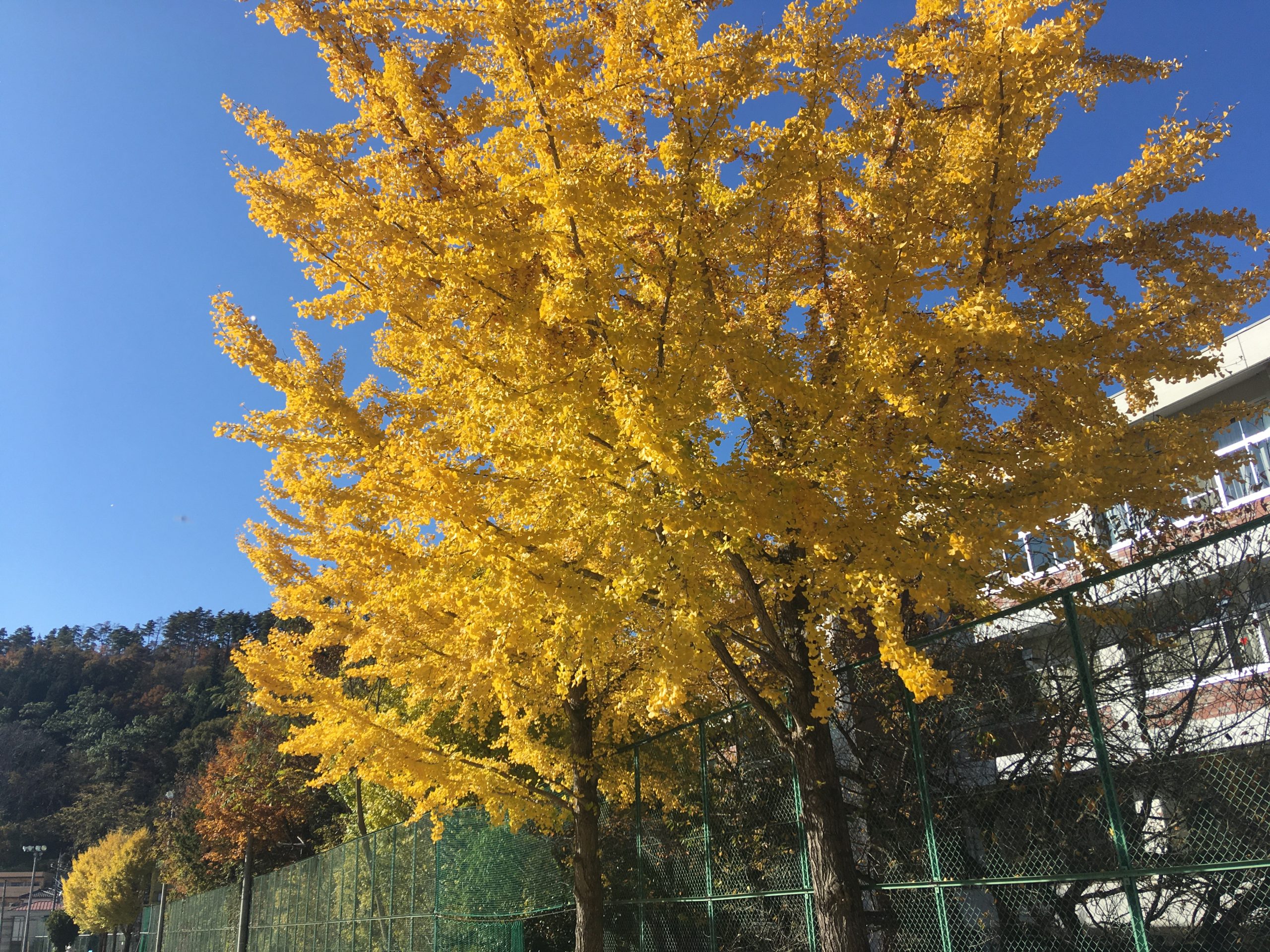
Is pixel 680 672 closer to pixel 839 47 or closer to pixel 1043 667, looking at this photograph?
pixel 1043 667

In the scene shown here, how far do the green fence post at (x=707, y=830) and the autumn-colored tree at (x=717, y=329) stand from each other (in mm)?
1740

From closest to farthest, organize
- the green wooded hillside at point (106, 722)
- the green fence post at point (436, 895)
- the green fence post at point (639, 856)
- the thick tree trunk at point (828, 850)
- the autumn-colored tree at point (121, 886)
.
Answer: the thick tree trunk at point (828, 850), the green fence post at point (639, 856), the green fence post at point (436, 895), the autumn-colored tree at point (121, 886), the green wooded hillside at point (106, 722)

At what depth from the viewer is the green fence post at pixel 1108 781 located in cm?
452

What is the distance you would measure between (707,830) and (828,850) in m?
2.09

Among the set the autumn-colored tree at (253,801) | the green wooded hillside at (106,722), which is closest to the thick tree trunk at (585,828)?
the autumn-colored tree at (253,801)

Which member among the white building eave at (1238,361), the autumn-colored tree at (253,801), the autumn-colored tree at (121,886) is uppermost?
the white building eave at (1238,361)

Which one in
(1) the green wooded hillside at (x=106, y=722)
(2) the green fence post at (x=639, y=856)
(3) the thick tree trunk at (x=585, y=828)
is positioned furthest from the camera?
(1) the green wooded hillside at (x=106, y=722)

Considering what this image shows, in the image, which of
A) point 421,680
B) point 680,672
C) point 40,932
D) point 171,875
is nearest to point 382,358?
point 421,680

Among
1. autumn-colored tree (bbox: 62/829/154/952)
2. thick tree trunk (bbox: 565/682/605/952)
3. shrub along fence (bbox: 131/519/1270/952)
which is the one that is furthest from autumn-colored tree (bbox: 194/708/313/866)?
autumn-colored tree (bbox: 62/829/154/952)

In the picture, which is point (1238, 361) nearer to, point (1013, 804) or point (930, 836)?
point (1013, 804)

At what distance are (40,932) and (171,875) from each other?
77037 mm

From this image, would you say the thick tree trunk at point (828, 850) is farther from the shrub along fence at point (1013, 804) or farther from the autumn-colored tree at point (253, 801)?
the autumn-colored tree at point (253, 801)

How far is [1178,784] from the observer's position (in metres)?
5.12

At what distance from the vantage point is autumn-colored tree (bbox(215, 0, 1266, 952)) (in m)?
5.20
